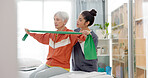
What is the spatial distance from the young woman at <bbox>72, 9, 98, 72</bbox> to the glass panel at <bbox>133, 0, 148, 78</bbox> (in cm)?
71

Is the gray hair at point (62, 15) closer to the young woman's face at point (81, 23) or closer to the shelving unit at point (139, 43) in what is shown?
the young woman's face at point (81, 23)

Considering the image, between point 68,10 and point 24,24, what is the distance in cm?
34

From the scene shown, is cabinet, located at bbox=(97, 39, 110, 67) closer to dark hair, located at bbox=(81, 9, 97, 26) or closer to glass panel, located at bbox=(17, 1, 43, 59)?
dark hair, located at bbox=(81, 9, 97, 26)

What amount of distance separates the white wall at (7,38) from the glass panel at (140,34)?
65.4 inches

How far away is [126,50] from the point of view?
178 cm

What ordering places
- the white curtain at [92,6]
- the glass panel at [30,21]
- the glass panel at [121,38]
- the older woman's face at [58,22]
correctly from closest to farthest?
the glass panel at [30,21] < the older woman's face at [58,22] < the white curtain at [92,6] < the glass panel at [121,38]

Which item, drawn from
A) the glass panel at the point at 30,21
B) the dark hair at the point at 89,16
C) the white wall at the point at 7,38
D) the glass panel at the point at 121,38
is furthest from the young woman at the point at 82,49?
the white wall at the point at 7,38

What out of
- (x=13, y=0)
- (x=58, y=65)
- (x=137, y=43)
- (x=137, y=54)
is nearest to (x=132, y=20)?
(x=137, y=43)

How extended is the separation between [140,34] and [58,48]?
1.06 meters

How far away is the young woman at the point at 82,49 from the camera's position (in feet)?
3.60

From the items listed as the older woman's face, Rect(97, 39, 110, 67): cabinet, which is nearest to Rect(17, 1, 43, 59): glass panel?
the older woman's face

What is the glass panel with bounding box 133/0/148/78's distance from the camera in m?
1.59

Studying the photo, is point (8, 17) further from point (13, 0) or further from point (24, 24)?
point (24, 24)

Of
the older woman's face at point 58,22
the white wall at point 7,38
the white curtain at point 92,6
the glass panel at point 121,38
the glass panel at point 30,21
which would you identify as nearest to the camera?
the white wall at point 7,38
